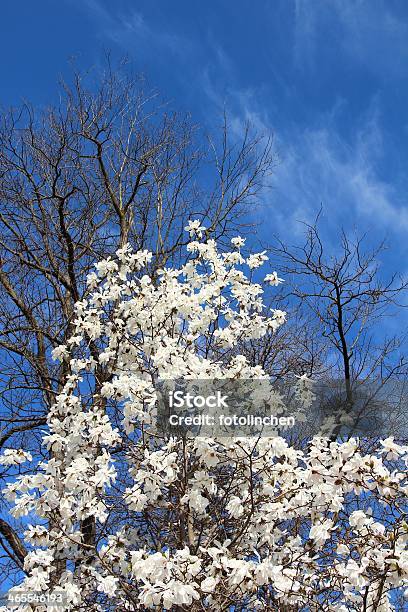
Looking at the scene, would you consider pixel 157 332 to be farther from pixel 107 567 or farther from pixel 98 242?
pixel 98 242

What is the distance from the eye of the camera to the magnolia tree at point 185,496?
3.13m

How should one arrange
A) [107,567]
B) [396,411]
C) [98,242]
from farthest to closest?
[98,242], [396,411], [107,567]

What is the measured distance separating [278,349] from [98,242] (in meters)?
2.96

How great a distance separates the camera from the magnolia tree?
313cm

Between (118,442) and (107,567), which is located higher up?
(118,442)

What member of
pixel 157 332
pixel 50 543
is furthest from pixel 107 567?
pixel 157 332

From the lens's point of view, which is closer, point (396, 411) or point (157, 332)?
point (157, 332)

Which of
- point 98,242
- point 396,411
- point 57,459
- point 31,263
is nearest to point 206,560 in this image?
point 57,459

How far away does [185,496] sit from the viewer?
3834mm

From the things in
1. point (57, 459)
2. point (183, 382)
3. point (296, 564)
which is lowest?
point (296, 564)

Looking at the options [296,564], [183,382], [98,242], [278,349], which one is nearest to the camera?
[296,564]

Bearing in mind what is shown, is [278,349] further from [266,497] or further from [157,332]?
[266,497]

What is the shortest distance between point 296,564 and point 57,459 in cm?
177

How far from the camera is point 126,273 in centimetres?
507
